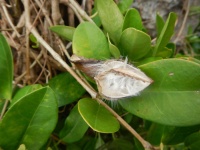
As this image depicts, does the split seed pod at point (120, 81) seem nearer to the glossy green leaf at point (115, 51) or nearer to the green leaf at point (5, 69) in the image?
the glossy green leaf at point (115, 51)

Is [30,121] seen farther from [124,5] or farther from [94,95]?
[124,5]

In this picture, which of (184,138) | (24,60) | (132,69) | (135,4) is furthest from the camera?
(135,4)

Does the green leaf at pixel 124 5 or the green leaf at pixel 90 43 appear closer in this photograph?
the green leaf at pixel 90 43

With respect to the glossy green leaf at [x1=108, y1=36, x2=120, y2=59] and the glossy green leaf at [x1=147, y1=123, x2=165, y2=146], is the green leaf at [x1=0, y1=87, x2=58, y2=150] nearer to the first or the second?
the glossy green leaf at [x1=108, y1=36, x2=120, y2=59]

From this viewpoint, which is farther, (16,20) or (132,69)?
(16,20)

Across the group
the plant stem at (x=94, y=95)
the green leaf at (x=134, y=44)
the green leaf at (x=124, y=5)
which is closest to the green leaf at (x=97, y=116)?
the plant stem at (x=94, y=95)

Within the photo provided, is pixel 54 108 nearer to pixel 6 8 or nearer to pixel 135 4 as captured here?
pixel 6 8

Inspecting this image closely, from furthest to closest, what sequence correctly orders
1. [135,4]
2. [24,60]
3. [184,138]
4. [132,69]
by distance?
1. [135,4]
2. [24,60]
3. [184,138]
4. [132,69]

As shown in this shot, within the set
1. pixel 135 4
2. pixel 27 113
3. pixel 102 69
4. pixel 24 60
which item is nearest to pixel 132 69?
pixel 102 69

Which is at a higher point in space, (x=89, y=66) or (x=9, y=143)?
(x=89, y=66)
